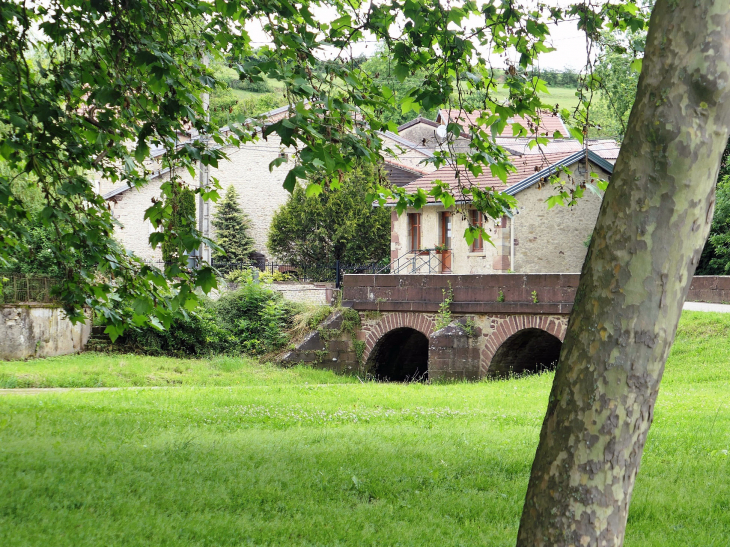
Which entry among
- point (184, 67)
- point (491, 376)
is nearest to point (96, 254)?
point (184, 67)

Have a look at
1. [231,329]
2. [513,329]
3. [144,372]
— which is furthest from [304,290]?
[513,329]

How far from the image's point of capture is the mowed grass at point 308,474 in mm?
4730

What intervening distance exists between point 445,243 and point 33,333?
1402cm

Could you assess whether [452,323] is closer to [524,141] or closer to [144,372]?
[144,372]

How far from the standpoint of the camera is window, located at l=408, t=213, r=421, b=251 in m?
27.0

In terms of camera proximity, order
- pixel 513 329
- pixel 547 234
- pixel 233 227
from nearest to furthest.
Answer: pixel 513 329, pixel 547 234, pixel 233 227

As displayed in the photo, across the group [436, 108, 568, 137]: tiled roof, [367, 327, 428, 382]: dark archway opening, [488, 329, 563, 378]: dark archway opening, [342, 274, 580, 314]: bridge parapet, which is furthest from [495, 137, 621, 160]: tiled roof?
[342, 274, 580, 314]: bridge parapet

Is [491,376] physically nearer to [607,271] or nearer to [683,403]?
[683,403]

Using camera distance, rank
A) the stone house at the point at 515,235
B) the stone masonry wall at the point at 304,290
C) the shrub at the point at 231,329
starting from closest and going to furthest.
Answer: the shrub at the point at 231,329
the stone house at the point at 515,235
the stone masonry wall at the point at 304,290

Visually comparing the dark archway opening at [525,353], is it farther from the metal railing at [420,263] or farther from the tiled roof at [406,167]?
the tiled roof at [406,167]

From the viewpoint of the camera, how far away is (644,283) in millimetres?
2932

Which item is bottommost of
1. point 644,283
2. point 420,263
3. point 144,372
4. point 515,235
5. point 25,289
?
point 144,372

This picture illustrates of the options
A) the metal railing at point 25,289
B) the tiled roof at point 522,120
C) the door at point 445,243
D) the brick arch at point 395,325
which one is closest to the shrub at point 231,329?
the brick arch at point 395,325

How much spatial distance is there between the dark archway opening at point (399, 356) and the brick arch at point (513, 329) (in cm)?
300
